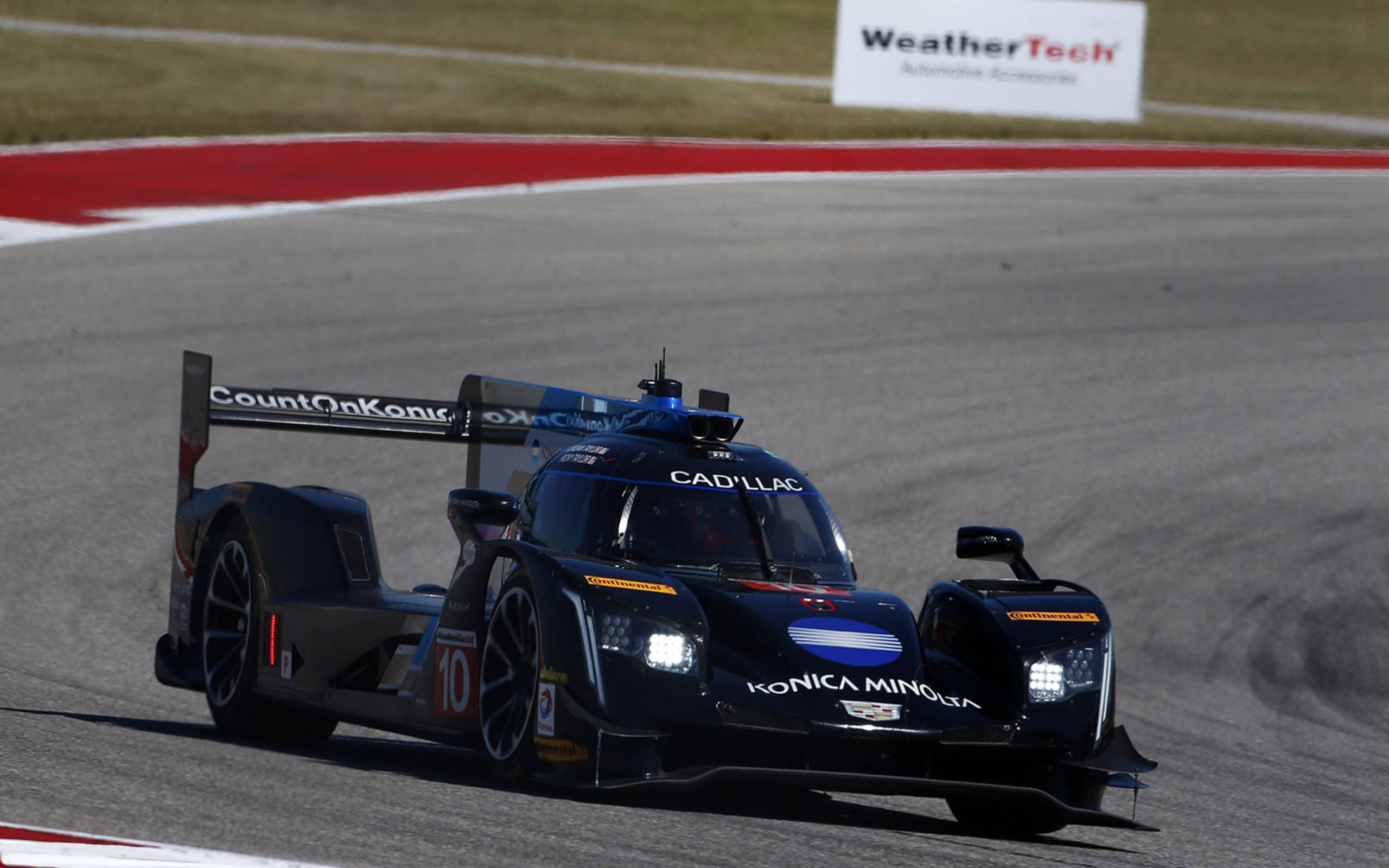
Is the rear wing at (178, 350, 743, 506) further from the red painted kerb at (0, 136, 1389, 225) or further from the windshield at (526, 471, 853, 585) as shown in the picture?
the red painted kerb at (0, 136, 1389, 225)

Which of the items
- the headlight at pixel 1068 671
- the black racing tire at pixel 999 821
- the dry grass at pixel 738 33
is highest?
the dry grass at pixel 738 33

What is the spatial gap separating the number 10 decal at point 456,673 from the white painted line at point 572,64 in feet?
78.0

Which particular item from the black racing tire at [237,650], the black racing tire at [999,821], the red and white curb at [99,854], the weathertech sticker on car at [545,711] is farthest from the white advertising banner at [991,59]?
the red and white curb at [99,854]

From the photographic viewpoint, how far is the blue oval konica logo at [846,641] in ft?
21.3

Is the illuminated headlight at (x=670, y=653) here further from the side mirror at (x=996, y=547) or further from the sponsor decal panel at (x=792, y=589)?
the side mirror at (x=996, y=547)

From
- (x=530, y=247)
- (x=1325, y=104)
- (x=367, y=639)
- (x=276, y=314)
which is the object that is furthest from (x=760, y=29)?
(x=367, y=639)

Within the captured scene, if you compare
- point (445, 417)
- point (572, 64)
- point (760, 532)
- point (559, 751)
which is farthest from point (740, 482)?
point (572, 64)

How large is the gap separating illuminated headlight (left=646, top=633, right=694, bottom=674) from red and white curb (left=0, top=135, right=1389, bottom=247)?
13205 mm

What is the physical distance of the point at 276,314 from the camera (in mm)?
16781

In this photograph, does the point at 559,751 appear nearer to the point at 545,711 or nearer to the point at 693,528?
the point at 545,711

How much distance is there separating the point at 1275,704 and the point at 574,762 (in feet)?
18.8

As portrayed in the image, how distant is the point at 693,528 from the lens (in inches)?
285

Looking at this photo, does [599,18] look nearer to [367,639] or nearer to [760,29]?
[760,29]

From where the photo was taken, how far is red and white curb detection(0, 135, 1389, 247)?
19375 millimetres
